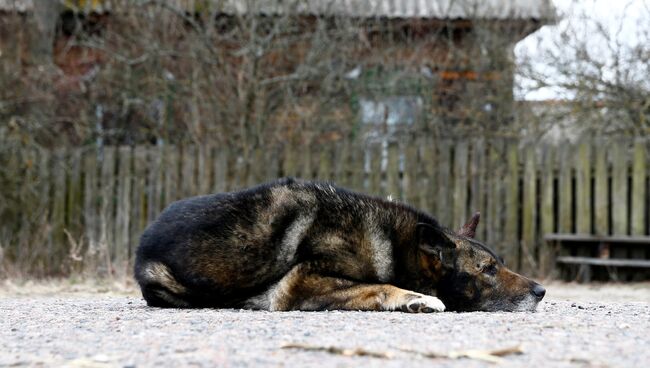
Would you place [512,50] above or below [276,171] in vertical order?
above

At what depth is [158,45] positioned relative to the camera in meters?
17.9

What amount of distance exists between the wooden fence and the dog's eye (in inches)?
318

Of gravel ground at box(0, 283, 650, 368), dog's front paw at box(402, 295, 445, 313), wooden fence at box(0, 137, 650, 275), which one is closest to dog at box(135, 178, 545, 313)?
dog's front paw at box(402, 295, 445, 313)

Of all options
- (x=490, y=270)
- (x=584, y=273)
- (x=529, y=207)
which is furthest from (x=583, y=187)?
(x=490, y=270)

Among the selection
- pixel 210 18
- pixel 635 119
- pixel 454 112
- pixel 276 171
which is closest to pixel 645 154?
pixel 635 119

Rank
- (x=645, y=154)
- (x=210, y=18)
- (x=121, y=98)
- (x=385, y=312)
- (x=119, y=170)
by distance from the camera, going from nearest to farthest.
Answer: (x=385, y=312)
(x=645, y=154)
(x=119, y=170)
(x=210, y=18)
(x=121, y=98)

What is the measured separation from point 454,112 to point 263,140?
3857 mm

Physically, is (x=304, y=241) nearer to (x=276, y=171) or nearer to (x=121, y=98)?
(x=276, y=171)

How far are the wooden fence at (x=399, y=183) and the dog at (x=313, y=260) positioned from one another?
779cm

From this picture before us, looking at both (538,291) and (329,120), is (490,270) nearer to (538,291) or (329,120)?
(538,291)

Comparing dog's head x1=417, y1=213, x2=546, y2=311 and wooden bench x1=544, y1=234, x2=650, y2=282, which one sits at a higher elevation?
dog's head x1=417, y1=213, x2=546, y2=311

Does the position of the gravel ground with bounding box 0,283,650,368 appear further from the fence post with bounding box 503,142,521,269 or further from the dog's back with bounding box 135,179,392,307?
the fence post with bounding box 503,142,521,269

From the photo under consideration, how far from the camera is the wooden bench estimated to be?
14914mm

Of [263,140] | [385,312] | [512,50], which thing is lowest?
[385,312]
